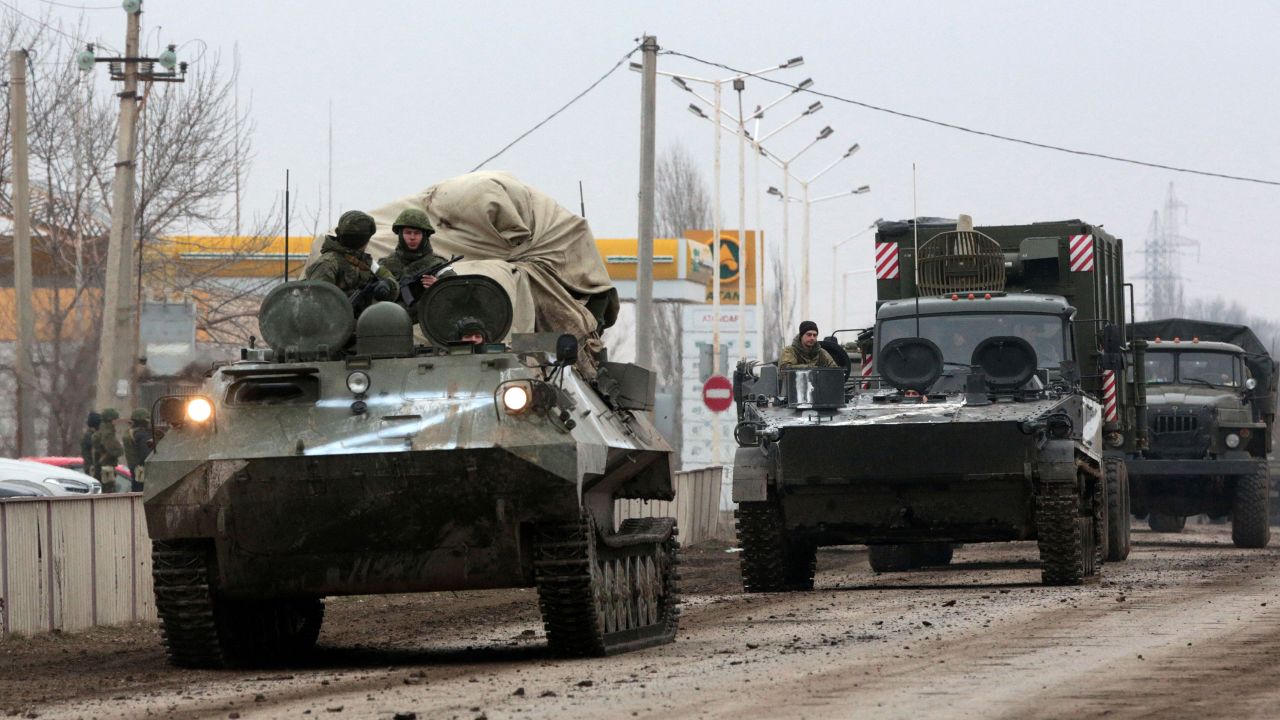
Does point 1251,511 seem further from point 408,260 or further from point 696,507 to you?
point 408,260

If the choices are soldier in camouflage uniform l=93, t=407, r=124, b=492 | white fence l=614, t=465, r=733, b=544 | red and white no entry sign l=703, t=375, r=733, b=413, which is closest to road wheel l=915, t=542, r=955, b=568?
white fence l=614, t=465, r=733, b=544

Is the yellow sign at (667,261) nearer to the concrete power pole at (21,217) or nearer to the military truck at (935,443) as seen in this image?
the concrete power pole at (21,217)

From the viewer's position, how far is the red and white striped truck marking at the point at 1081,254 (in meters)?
19.8

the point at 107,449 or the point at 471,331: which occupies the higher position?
the point at 471,331

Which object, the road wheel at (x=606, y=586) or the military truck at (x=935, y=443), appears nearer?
the road wheel at (x=606, y=586)

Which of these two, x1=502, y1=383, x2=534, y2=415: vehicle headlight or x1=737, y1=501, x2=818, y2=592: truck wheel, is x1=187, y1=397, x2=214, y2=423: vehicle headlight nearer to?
x1=502, y1=383, x2=534, y2=415: vehicle headlight

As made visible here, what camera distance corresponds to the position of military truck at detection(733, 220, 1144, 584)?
1571 centimetres

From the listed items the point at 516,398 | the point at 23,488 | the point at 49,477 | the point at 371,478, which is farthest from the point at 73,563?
the point at 49,477

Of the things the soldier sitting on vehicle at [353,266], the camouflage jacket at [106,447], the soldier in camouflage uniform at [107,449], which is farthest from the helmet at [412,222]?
the camouflage jacket at [106,447]

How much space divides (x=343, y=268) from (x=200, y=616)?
218 centimetres

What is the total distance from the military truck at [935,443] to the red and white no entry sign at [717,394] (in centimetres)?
1224

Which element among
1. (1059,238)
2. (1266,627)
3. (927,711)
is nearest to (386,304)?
(927,711)

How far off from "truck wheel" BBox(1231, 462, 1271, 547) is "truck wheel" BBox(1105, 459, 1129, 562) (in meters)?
3.63

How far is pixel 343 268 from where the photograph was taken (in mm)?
12117
